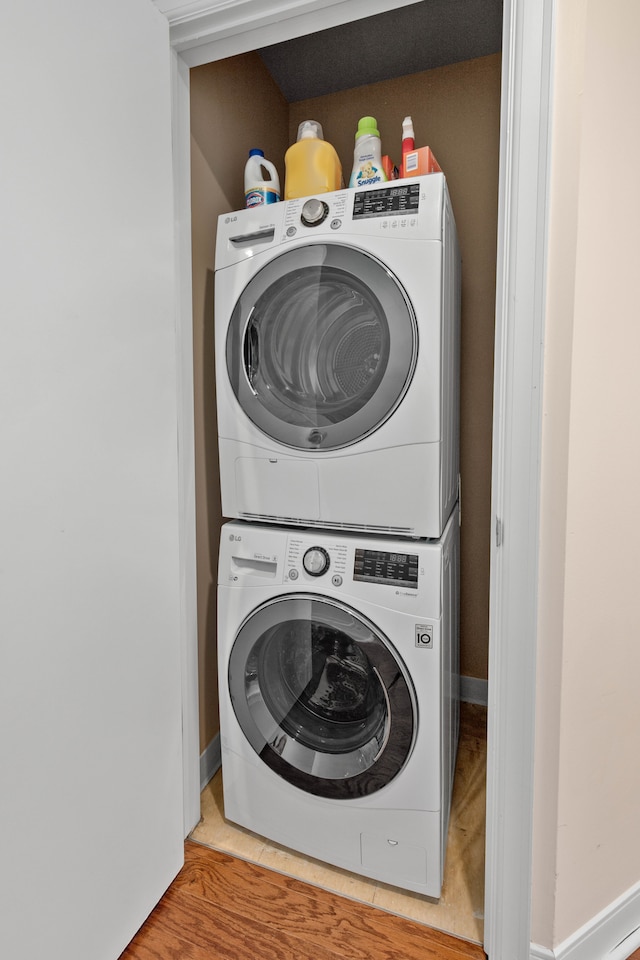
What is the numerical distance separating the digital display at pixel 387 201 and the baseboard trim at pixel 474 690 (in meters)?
1.69

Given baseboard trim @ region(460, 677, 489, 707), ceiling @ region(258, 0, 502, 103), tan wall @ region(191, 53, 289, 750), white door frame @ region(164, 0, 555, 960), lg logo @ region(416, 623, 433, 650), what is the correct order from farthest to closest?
baseboard trim @ region(460, 677, 489, 707) < ceiling @ region(258, 0, 502, 103) < tan wall @ region(191, 53, 289, 750) < lg logo @ region(416, 623, 433, 650) < white door frame @ region(164, 0, 555, 960)

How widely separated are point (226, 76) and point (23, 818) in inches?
75.6

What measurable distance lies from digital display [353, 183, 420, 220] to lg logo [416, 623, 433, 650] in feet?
2.99

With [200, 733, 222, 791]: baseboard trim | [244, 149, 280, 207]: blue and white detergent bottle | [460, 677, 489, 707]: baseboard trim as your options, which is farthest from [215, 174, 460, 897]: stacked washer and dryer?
[460, 677, 489, 707]: baseboard trim

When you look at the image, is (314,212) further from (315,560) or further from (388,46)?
(388,46)

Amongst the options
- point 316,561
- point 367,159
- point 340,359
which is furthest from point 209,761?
point 367,159

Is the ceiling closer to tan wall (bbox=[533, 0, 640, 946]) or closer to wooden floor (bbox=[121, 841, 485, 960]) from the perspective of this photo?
tan wall (bbox=[533, 0, 640, 946])

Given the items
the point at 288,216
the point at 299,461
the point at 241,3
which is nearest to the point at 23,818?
the point at 299,461

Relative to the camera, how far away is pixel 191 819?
1.45m

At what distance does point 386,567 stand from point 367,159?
1024 mm

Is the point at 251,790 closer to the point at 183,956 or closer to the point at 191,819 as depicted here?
the point at 191,819

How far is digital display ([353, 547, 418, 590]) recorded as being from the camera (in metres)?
1.19

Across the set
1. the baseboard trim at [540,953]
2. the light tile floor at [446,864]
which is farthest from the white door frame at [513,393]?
the light tile floor at [446,864]

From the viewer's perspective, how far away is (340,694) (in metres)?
1.32
